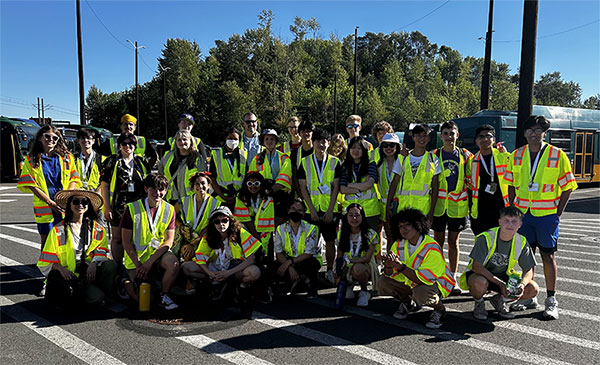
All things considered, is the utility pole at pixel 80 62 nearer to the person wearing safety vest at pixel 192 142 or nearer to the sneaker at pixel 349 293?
the person wearing safety vest at pixel 192 142

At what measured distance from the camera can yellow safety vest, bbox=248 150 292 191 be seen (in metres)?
6.31

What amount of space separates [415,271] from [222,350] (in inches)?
81.8

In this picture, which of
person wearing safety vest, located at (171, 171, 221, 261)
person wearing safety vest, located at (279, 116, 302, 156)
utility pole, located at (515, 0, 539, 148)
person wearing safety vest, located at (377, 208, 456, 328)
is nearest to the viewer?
person wearing safety vest, located at (377, 208, 456, 328)

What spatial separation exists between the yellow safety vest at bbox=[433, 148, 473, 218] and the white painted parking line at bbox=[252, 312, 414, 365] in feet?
7.55

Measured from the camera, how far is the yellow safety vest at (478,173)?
535cm

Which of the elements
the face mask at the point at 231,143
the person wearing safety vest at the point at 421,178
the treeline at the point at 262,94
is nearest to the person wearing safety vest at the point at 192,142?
the face mask at the point at 231,143

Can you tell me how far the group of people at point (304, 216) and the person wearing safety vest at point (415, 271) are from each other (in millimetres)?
14

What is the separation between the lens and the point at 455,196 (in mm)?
5625

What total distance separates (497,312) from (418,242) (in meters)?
1.17

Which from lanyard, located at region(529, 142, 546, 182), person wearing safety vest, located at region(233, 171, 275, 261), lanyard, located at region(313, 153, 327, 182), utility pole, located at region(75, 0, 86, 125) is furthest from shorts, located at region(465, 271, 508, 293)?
utility pole, located at region(75, 0, 86, 125)

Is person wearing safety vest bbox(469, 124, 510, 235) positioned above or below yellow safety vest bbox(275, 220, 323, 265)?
above

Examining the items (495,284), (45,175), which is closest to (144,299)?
(45,175)

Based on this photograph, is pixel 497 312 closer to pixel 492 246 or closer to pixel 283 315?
pixel 492 246

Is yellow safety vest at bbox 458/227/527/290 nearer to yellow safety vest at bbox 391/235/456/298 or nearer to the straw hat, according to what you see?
yellow safety vest at bbox 391/235/456/298
